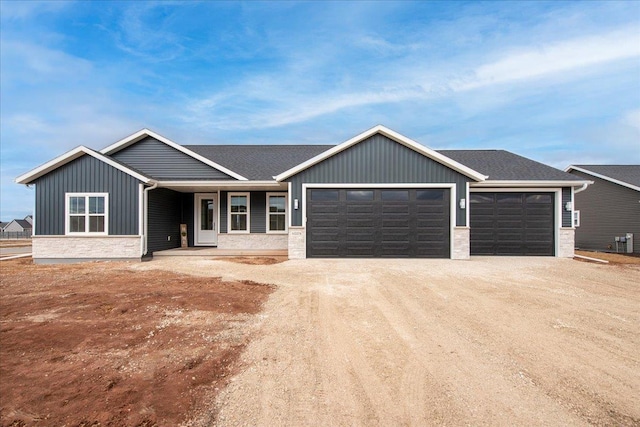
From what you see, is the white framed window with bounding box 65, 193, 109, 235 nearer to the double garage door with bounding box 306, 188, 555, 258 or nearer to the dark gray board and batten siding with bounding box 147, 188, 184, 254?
the dark gray board and batten siding with bounding box 147, 188, 184, 254

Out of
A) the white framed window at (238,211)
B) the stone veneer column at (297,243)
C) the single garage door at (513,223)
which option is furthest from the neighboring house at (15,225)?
the single garage door at (513,223)

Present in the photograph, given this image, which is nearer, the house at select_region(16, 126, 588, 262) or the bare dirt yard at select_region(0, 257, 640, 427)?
the bare dirt yard at select_region(0, 257, 640, 427)

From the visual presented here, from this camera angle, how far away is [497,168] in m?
14.4

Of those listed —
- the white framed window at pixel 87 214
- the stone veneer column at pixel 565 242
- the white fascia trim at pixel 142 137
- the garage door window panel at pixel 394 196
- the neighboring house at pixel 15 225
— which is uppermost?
the white fascia trim at pixel 142 137

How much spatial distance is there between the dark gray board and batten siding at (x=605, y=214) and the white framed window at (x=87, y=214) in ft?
84.8

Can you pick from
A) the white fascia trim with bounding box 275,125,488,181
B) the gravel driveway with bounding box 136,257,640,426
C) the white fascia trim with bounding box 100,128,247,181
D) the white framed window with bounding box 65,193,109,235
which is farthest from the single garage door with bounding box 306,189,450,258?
the white framed window with bounding box 65,193,109,235

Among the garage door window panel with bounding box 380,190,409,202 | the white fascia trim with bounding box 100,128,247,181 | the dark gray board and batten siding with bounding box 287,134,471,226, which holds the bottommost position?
the garage door window panel with bounding box 380,190,409,202

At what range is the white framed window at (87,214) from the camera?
40.5 feet

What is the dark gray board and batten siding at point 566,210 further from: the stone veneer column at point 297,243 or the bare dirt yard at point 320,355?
the stone veneer column at point 297,243

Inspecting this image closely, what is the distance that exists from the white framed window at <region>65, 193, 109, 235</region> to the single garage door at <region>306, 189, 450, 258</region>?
795cm

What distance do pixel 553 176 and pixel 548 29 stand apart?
5.75m

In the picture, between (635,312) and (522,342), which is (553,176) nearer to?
(635,312)

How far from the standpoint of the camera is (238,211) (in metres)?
14.6

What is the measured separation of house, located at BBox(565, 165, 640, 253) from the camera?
1747cm
